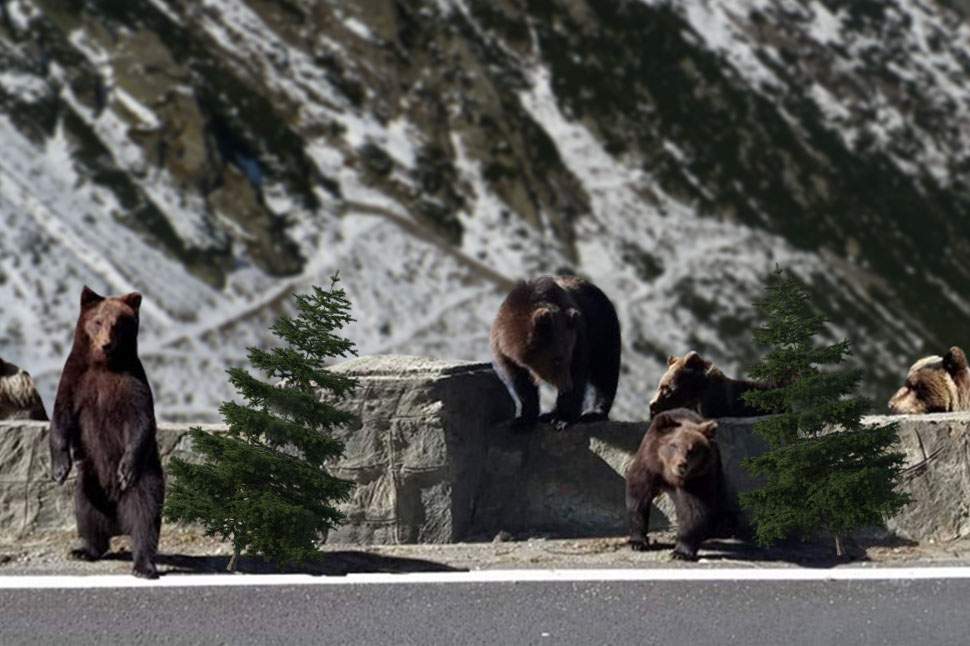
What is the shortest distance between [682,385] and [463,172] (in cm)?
7636

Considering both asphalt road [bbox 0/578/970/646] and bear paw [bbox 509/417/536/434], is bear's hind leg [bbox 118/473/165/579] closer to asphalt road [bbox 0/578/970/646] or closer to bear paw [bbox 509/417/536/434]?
asphalt road [bbox 0/578/970/646]

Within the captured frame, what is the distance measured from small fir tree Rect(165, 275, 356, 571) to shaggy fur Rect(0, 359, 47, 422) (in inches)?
112

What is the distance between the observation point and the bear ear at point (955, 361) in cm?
1211

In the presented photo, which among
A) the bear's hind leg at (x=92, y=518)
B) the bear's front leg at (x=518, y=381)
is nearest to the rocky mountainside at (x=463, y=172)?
the bear's front leg at (x=518, y=381)

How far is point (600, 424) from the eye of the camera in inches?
385

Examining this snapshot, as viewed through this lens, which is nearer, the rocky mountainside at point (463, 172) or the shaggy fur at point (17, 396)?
the shaggy fur at point (17, 396)

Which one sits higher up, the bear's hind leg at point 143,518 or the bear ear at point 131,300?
the bear ear at point 131,300

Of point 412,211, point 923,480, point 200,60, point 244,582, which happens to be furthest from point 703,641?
point 200,60

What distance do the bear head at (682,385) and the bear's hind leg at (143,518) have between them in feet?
13.9

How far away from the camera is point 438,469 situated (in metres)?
9.37

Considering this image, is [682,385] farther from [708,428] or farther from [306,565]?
[306,565]

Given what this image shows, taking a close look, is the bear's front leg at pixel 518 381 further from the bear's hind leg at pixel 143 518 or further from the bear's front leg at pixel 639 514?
the bear's hind leg at pixel 143 518

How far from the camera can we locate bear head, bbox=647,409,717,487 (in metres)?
8.62

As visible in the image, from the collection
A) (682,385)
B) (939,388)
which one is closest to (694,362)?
(682,385)
